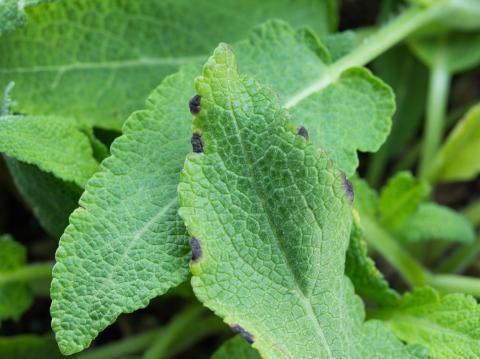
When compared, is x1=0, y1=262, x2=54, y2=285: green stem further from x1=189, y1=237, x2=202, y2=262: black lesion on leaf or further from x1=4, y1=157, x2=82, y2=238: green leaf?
x1=189, y1=237, x2=202, y2=262: black lesion on leaf

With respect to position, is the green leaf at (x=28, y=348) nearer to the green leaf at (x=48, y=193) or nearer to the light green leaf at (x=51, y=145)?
the green leaf at (x=48, y=193)

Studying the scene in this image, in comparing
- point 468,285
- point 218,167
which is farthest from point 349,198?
point 468,285

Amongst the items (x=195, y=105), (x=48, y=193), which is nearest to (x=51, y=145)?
(x=48, y=193)

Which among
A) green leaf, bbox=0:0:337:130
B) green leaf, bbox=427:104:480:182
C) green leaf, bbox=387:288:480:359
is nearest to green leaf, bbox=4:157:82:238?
green leaf, bbox=0:0:337:130

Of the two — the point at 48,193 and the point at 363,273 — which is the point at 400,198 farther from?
the point at 48,193

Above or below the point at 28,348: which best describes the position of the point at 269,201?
above

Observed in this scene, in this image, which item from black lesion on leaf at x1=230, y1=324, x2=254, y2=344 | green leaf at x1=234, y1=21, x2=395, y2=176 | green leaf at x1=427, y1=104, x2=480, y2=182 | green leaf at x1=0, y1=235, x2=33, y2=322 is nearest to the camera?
black lesion on leaf at x1=230, y1=324, x2=254, y2=344

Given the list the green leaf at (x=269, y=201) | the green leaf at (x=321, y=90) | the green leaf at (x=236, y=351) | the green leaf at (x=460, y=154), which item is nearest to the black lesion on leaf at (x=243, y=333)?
the green leaf at (x=269, y=201)
